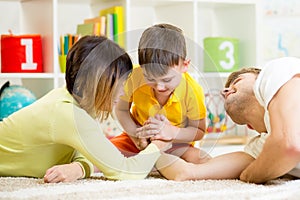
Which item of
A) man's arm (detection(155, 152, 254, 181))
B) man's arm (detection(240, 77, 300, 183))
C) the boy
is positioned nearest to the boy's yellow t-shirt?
the boy

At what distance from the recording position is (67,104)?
1.58 meters

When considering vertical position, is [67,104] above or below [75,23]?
below

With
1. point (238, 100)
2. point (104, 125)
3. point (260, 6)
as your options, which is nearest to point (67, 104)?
point (104, 125)

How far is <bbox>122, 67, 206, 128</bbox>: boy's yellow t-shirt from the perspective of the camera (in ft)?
5.23


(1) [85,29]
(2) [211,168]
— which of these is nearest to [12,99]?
(1) [85,29]

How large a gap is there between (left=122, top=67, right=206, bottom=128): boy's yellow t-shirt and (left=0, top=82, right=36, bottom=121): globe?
1.01 meters

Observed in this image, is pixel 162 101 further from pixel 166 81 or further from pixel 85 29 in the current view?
pixel 85 29

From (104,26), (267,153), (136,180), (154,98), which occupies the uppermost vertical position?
(104,26)

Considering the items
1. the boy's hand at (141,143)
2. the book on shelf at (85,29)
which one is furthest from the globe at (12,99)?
the boy's hand at (141,143)

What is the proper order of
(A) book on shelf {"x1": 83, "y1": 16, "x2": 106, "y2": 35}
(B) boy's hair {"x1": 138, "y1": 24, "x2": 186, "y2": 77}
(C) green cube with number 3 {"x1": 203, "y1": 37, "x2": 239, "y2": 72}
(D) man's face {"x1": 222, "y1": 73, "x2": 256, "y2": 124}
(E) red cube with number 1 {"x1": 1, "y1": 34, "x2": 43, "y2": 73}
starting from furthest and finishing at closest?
(C) green cube with number 3 {"x1": 203, "y1": 37, "x2": 239, "y2": 72} → (A) book on shelf {"x1": 83, "y1": 16, "x2": 106, "y2": 35} → (E) red cube with number 1 {"x1": 1, "y1": 34, "x2": 43, "y2": 73} → (D) man's face {"x1": 222, "y1": 73, "x2": 256, "y2": 124} → (B) boy's hair {"x1": 138, "y1": 24, "x2": 186, "y2": 77}

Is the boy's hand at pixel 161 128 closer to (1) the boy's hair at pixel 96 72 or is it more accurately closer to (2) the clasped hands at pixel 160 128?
(2) the clasped hands at pixel 160 128

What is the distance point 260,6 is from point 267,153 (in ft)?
5.95

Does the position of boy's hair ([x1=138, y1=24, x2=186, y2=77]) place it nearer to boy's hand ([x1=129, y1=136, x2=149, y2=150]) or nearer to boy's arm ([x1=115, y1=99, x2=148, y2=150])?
boy's arm ([x1=115, y1=99, x2=148, y2=150])

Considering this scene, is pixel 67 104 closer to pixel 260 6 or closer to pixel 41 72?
pixel 41 72
